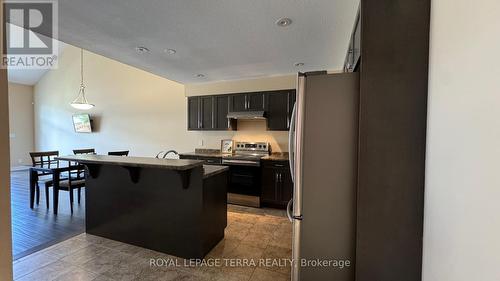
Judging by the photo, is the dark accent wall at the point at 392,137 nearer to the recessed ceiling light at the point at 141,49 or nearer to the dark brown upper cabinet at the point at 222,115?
the recessed ceiling light at the point at 141,49

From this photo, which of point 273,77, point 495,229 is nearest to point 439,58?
point 495,229

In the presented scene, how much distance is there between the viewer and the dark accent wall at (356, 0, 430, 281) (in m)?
1.28

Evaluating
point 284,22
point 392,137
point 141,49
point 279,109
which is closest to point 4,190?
point 392,137

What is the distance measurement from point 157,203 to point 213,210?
655 millimetres

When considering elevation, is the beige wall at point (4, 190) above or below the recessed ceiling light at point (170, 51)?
below

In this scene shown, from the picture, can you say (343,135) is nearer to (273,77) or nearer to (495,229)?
(495,229)

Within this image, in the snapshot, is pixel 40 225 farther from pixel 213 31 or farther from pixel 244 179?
pixel 213 31

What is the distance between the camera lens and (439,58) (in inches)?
43.9

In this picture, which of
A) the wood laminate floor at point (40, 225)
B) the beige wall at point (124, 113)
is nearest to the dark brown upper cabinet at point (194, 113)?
the beige wall at point (124, 113)

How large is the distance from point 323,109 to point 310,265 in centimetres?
117

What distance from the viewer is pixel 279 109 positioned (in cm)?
409

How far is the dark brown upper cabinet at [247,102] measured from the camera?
422cm

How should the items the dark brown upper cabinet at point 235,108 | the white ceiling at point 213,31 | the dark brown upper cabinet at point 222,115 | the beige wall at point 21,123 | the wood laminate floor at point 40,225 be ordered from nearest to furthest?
the white ceiling at point 213,31, the wood laminate floor at point 40,225, the dark brown upper cabinet at point 235,108, the dark brown upper cabinet at point 222,115, the beige wall at point 21,123

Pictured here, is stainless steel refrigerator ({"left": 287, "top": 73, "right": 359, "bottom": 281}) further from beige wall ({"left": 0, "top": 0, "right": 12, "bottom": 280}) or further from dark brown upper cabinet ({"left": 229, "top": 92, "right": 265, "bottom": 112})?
dark brown upper cabinet ({"left": 229, "top": 92, "right": 265, "bottom": 112})
